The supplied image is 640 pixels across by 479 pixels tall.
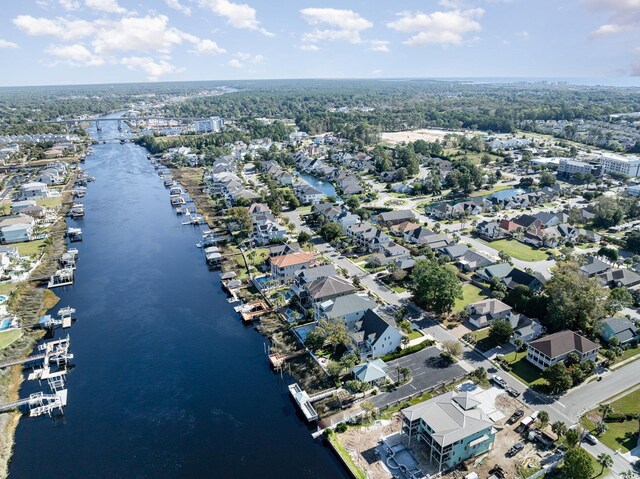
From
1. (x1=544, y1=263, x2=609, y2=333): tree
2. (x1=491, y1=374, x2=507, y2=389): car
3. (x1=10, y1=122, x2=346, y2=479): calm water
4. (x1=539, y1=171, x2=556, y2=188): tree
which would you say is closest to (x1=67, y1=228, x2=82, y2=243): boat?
(x1=10, y1=122, x2=346, y2=479): calm water

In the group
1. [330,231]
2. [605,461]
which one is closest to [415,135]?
[330,231]

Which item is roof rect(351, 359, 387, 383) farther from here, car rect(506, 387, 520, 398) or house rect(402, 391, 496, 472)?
car rect(506, 387, 520, 398)

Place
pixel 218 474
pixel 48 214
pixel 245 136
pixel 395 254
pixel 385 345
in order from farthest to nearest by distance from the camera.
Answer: pixel 245 136
pixel 48 214
pixel 395 254
pixel 385 345
pixel 218 474

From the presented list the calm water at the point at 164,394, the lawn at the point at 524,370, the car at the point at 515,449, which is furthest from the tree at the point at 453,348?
the calm water at the point at 164,394

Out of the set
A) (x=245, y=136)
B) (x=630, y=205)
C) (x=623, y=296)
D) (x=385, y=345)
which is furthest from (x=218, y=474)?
(x=245, y=136)

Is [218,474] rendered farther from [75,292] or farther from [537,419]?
[75,292]
